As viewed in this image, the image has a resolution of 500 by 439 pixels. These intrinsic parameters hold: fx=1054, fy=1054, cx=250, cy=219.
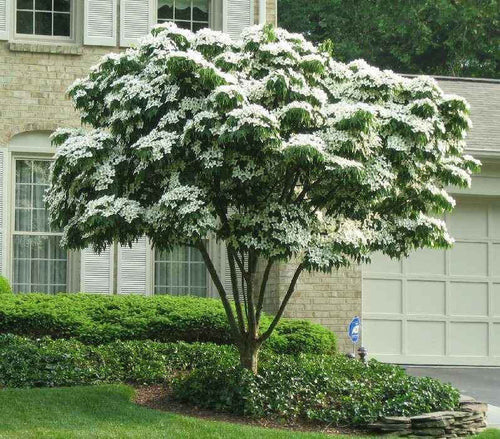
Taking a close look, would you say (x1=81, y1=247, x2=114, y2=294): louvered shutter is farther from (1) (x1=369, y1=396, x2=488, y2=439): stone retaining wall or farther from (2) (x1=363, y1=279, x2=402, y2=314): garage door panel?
(1) (x1=369, y1=396, x2=488, y2=439): stone retaining wall

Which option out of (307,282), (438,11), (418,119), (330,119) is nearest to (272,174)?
(330,119)

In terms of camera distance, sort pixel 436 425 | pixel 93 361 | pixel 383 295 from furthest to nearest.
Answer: pixel 383 295 → pixel 93 361 → pixel 436 425

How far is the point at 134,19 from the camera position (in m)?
15.3

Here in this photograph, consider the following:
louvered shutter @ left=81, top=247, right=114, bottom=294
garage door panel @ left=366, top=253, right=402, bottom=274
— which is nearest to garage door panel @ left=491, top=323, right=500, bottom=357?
garage door panel @ left=366, top=253, right=402, bottom=274

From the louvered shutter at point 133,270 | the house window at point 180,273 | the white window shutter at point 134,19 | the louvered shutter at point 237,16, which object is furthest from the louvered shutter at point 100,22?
the house window at point 180,273

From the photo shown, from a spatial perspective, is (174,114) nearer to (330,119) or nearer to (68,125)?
(330,119)

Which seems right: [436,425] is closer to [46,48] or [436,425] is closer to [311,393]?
[311,393]

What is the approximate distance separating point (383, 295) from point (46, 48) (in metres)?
6.00

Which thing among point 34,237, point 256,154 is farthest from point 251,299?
point 34,237

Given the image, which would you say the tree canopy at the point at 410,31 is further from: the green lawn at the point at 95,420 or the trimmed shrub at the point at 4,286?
the green lawn at the point at 95,420

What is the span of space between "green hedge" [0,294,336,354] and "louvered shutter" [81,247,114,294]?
0.82 m

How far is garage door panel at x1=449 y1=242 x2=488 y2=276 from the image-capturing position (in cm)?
1571

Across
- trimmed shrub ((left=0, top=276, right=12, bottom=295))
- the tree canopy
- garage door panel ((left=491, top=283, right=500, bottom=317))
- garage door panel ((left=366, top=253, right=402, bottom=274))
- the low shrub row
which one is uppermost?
the tree canopy

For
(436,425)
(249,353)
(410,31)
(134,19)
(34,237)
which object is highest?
(410,31)
